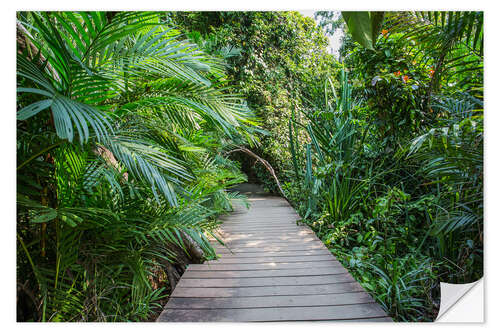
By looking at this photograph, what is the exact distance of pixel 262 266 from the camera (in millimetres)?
1854

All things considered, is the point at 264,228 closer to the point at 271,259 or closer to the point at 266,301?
the point at 271,259

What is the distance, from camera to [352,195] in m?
2.50

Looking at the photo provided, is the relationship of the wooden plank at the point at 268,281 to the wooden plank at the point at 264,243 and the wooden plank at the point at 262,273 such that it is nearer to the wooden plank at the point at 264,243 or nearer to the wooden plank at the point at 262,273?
the wooden plank at the point at 262,273

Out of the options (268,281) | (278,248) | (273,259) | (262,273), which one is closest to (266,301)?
(268,281)

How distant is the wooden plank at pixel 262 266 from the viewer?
1.82m

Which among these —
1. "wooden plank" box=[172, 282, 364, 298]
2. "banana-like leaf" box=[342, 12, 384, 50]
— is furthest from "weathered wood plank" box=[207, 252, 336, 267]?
"banana-like leaf" box=[342, 12, 384, 50]

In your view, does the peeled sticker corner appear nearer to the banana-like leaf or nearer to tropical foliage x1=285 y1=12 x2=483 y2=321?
tropical foliage x1=285 y1=12 x2=483 y2=321

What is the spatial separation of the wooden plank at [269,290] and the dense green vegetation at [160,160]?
5.2 inches

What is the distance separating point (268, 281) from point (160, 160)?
39.1 inches

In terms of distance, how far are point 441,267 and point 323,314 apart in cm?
80

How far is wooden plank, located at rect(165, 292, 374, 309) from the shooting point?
1373 mm

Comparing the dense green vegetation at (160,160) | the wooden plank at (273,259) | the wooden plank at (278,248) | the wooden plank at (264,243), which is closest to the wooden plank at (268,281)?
the dense green vegetation at (160,160)
